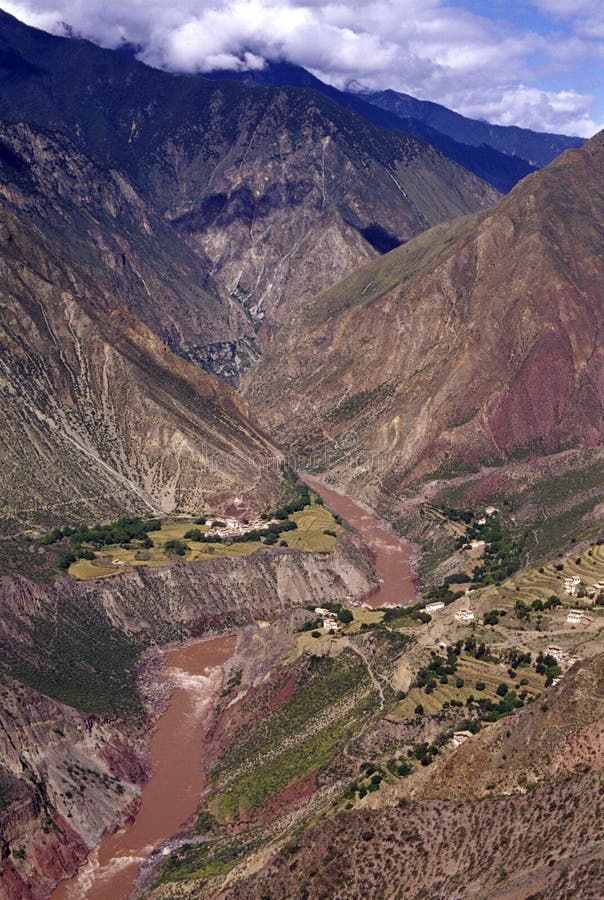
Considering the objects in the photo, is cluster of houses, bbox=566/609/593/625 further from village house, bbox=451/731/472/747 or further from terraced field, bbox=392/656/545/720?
village house, bbox=451/731/472/747

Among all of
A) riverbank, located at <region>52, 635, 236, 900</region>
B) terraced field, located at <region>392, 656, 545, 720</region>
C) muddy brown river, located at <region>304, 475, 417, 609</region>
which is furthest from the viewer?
muddy brown river, located at <region>304, 475, 417, 609</region>

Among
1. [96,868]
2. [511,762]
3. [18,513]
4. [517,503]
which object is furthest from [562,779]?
[517,503]

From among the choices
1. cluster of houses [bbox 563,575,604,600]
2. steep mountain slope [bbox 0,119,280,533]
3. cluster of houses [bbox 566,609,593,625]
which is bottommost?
cluster of houses [bbox 566,609,593,625]

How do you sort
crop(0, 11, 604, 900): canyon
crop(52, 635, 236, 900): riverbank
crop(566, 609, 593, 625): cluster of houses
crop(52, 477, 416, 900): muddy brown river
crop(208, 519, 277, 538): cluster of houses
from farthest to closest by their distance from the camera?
crop(208, 519, 277, 538): cluster of houses < crop(566, 609, 593, 625): cluster of houses < crop(52, 477, 416, 900): muddy brown river < crop(52, 635, 236, 900): riverbank < crop(0, 11, 604, 900): canyon

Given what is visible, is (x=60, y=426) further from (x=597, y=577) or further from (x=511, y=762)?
(x=511, y=762)

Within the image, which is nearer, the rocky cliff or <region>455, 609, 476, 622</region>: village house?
the rocky cliff

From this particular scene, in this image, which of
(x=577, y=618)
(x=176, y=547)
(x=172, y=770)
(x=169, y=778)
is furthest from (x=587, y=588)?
(x=176, y=547)

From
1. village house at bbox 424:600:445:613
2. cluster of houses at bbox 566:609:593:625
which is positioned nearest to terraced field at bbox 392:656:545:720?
cluster of houses at bbox 566:609:593:625
